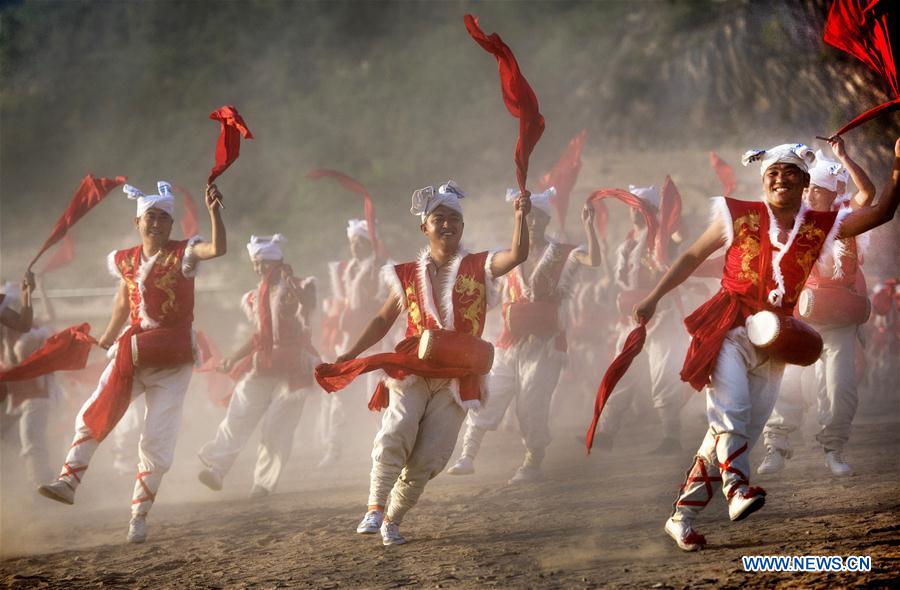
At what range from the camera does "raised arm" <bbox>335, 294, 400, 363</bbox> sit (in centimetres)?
611

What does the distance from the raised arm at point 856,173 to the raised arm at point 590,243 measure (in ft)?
7.01

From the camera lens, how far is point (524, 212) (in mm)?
5719

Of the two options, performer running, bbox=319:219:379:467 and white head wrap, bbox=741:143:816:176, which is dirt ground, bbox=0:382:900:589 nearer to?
white head wrap, bbox=741:143:816:176

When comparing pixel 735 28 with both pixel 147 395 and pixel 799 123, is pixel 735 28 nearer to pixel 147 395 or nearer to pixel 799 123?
pixel 799 123

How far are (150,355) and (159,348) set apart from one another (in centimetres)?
7

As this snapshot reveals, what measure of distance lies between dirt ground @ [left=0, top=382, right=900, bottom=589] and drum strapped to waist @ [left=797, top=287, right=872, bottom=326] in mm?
1030

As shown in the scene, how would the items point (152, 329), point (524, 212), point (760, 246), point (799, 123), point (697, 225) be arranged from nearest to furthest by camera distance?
point (760, 246)
point (524, 212)
point (152, 329)
point (799, 123)
point (697, 225)

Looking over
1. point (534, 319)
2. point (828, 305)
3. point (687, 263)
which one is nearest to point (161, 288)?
point (534, 319)

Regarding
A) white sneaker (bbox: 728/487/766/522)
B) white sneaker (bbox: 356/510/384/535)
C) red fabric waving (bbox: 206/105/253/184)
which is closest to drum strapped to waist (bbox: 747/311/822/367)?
white sneaker (bbox: 728/487/766/522)

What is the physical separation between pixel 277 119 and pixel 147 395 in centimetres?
1645

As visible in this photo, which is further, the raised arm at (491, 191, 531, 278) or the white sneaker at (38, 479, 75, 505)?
the white sneaker at (38, 479, 75, 505)

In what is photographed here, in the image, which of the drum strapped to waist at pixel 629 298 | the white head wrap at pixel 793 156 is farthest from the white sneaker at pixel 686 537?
the drum strapped to waist at pixel 629 298

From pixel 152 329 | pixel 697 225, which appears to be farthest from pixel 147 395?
pixel 697 225

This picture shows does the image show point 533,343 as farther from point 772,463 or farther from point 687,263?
point 687,263
